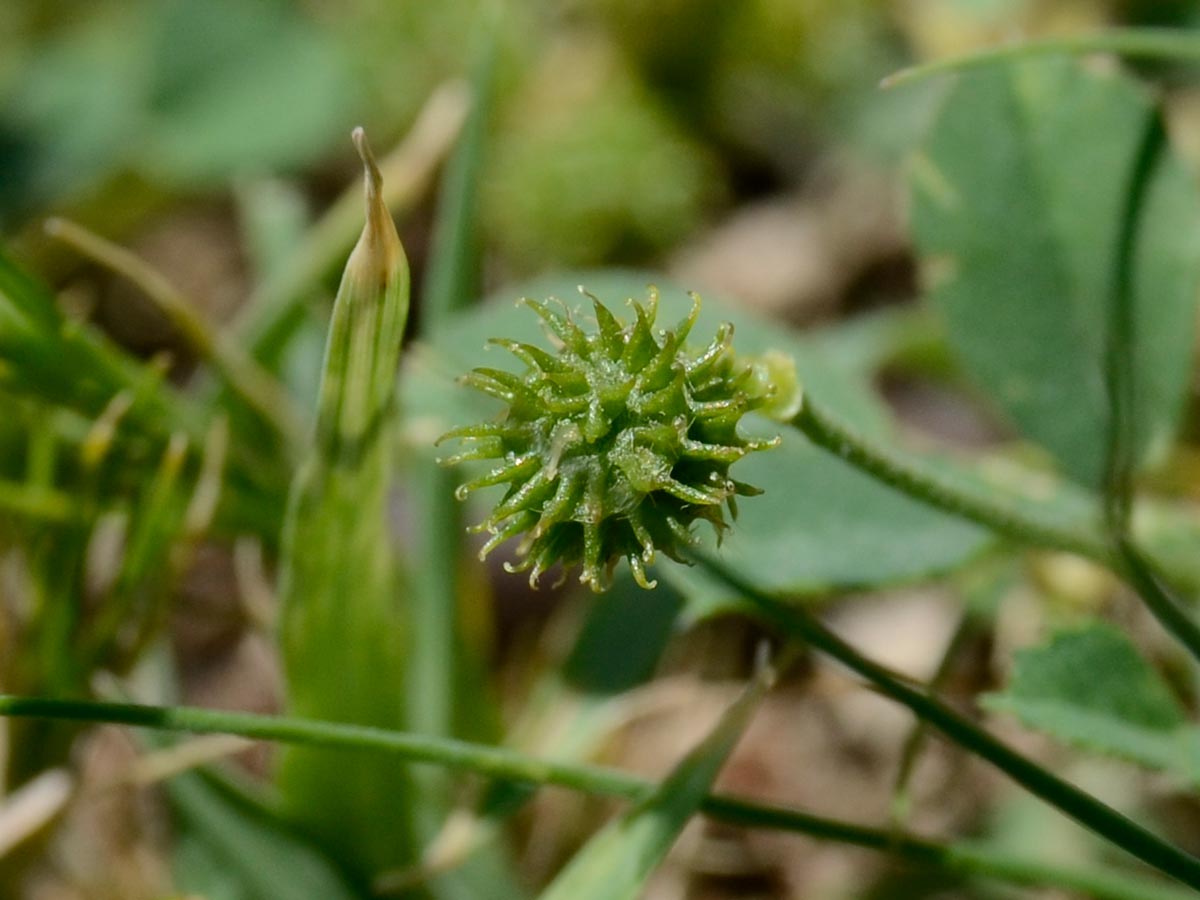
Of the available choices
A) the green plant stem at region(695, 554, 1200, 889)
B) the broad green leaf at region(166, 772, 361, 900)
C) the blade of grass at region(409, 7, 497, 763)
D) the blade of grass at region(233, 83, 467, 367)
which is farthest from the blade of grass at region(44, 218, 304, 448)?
the green plant stem at region(695, 554, 1200, 889)

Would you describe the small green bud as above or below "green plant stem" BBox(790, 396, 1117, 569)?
below

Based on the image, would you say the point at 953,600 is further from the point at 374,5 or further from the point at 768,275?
the point at 374,5

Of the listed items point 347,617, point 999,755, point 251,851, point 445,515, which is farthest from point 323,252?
point 999,755

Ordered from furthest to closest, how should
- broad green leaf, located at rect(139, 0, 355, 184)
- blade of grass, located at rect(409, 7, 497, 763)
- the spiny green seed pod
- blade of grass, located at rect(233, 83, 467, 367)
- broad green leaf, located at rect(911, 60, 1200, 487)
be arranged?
broad green leaf, located at rect(139, 0, 355, 184), blade of grass, located at rect(233, 83, 467, 367), blade of grass, located at rect(409, 7, 497, 763), broad green leaf, located at rect(911, 60, 1200, 487), the spiny green seed pod

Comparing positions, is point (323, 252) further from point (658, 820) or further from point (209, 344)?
point (658, 820)

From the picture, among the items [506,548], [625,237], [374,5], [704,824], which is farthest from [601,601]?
[374,5]

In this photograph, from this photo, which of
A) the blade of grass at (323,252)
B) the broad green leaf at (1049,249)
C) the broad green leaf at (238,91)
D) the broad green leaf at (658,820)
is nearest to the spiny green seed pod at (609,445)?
the broad green leaf at (658,820)

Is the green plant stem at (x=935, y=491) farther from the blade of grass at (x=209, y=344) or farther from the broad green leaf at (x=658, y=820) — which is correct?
the blade of grass at (x=209, y=344)

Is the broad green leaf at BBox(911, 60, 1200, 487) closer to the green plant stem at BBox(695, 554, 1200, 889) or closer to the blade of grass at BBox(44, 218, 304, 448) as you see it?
the green plant stem at BBox(695, 554, 1200, 889)
